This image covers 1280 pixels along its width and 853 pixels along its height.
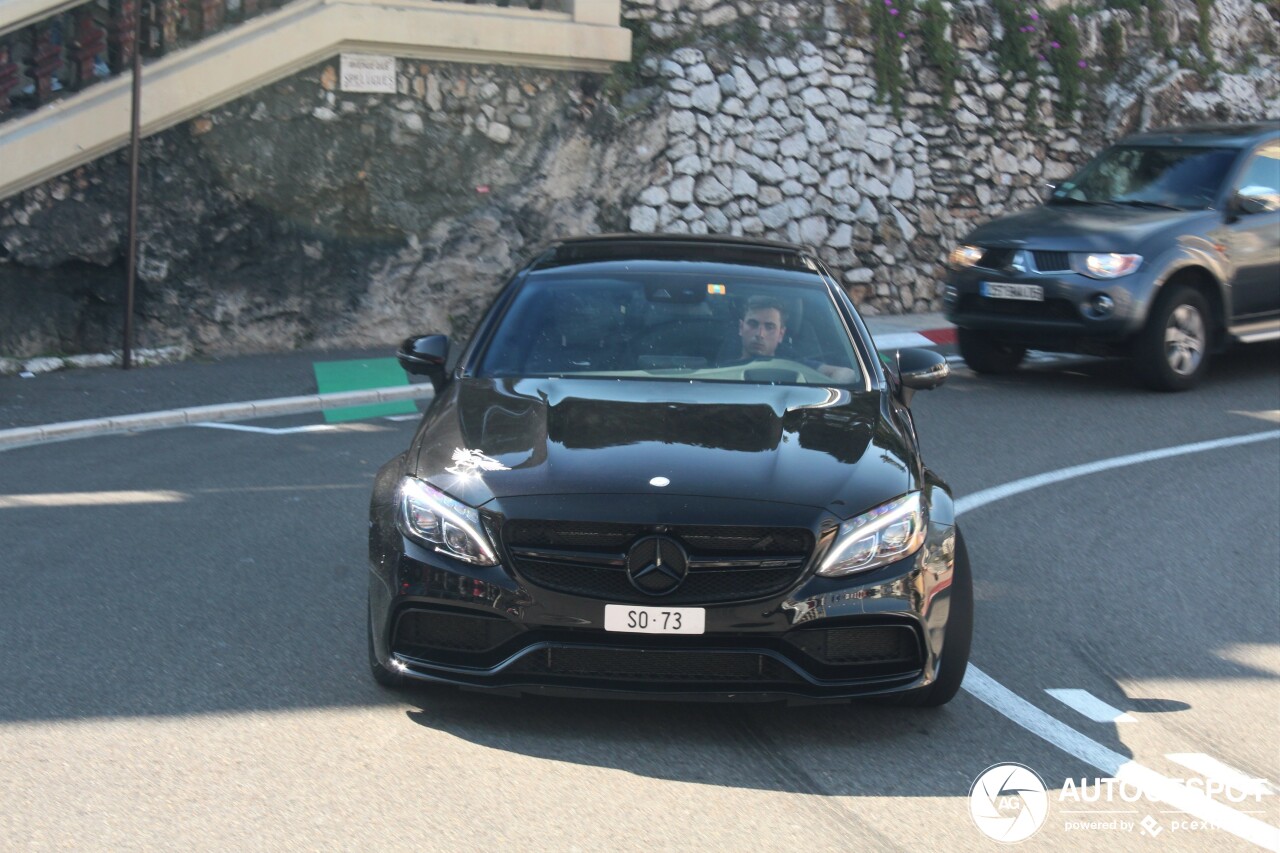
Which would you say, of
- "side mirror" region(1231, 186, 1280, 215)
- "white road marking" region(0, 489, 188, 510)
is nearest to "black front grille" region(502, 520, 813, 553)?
"white road marking" region(0, 489, 188, 510)

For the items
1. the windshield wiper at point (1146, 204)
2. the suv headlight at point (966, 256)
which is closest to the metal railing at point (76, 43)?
the suv headlight at point (966, 256)

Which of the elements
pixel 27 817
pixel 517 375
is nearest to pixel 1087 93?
pixel 517 375

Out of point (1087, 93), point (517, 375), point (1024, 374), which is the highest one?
point (1087, 93)

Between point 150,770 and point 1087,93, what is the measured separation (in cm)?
1620

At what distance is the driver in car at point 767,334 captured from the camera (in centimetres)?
595

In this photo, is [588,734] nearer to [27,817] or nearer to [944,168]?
[27,817]

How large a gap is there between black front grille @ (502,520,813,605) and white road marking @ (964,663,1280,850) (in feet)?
3.63

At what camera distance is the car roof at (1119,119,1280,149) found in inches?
496

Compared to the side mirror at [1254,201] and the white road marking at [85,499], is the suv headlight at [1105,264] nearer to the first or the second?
the side mirror at [1254,201]

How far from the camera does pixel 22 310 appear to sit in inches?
490

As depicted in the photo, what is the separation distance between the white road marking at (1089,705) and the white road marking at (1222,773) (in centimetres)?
31

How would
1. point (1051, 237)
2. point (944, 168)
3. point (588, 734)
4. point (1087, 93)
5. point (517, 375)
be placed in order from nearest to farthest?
point (588, 734) < point (517, 375) < point (1051, 237) < point (944, 168) < point (1087, 93)

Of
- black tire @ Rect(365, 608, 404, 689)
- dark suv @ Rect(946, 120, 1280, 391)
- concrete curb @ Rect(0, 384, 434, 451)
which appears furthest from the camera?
dark suv @ Rect(946, 120, 1280, 391)

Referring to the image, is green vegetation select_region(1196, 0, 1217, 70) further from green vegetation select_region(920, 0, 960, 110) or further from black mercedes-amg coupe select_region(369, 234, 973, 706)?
black mercedes-amg coupe select_region(369, 234, 973, 706)
